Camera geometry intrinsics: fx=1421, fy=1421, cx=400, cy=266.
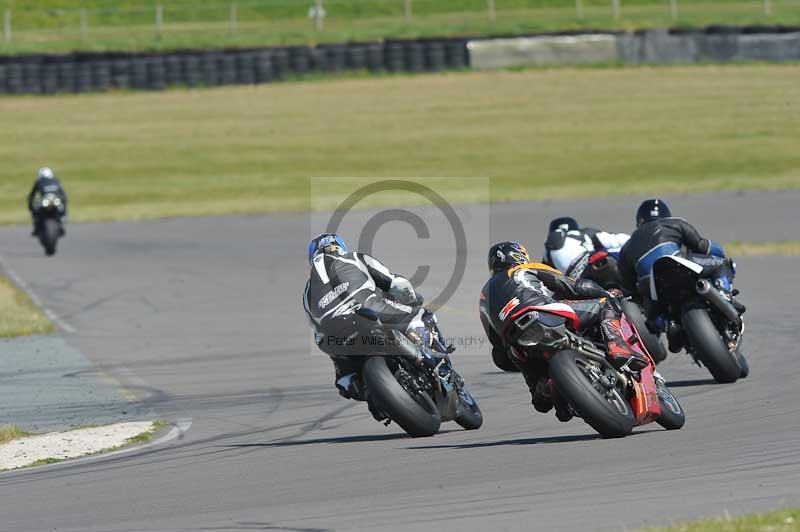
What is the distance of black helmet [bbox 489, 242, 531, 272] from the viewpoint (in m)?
8.98

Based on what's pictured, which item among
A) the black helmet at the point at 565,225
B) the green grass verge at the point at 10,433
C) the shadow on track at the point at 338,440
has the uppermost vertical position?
the black helmet at the point at 565,225

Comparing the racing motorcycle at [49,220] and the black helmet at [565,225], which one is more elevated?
the black helmet at [565,225]

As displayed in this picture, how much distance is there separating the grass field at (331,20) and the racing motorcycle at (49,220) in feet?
60.7

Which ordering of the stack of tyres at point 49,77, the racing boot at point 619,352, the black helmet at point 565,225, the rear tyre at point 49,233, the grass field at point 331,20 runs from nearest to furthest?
the racing boot at point 619,352
the black helmet at point 565,225
the rear tyre at point 49,233
the stack of tyres at point 49,77
the grass field at point 331,20

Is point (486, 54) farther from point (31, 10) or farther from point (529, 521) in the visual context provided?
point (529, 521)

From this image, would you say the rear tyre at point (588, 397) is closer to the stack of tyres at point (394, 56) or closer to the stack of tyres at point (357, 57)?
the stack of tyres at point (394, 56)

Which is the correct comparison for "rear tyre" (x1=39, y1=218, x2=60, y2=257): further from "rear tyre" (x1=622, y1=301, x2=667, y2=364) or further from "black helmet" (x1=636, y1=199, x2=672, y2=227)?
"black helmet" (x1=636, y1=199, x2=672, y2=227)

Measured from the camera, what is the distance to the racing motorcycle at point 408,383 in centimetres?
881

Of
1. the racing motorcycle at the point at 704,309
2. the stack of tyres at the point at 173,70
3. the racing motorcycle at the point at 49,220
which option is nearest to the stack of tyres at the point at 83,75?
the stack of tyres at the point at 173,70

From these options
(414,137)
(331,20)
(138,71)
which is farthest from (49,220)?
(331,20)

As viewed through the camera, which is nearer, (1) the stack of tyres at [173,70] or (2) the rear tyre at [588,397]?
(2) the rear tyre at [588,397]

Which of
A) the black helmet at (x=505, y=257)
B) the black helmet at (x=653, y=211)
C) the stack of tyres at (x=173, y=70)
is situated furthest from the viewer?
the stack of tyres at (x=173, y=70)

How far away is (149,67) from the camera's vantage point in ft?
135

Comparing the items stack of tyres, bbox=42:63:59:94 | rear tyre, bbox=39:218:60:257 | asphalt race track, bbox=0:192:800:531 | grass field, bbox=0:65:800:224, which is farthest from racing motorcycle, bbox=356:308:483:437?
stack of tyres, bbox=42:63:59:94
